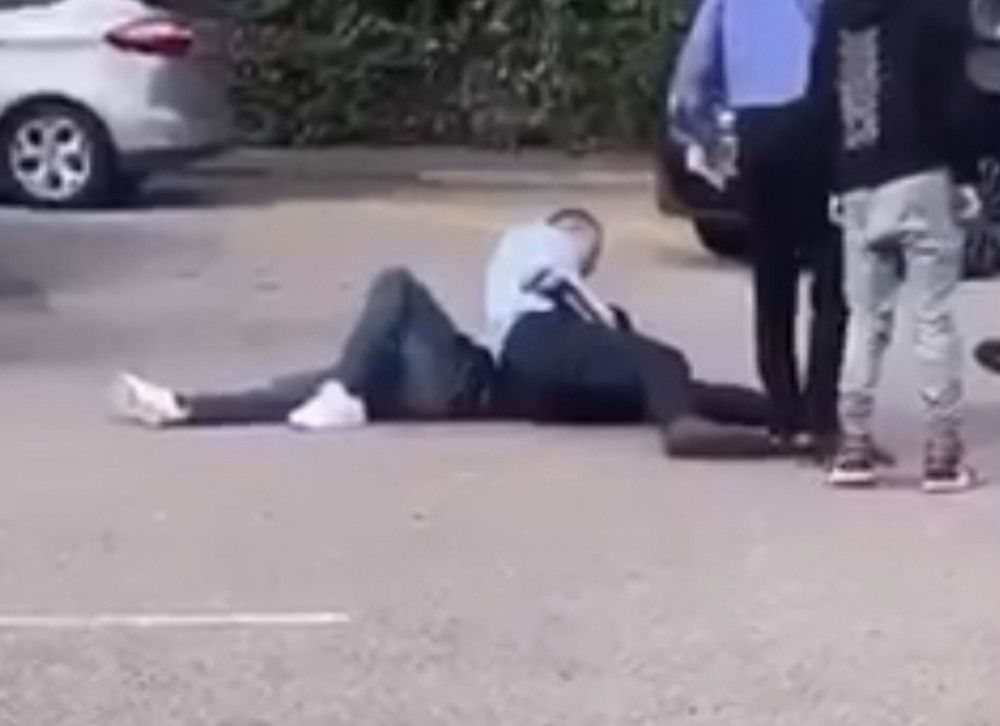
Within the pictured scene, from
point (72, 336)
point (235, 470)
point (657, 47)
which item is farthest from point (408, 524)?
point (657, 47)

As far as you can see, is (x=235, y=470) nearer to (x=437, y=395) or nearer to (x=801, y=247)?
(x=437, y=395)

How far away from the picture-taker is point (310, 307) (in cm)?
1574

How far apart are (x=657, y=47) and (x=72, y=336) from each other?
9131 millimetres

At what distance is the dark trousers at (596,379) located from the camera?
11.7 meters

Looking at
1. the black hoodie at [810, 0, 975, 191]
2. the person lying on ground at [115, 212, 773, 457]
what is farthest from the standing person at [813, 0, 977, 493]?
the person lying on ground at [115, 212, 773, 457]

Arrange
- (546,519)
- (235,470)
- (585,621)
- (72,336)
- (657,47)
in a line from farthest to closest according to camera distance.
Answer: (657,47) → (72,336) → (235,470) → (546,519) → (585,621)

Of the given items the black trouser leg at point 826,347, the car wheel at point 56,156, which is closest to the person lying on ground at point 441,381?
the black trouser leg at point 826,347

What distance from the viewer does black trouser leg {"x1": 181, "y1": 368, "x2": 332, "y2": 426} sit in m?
12.2

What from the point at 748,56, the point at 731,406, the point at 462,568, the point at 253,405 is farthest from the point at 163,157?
the point at 462,568

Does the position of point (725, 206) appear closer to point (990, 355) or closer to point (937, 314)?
point (990, 355)

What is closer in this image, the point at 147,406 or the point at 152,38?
the point at 147,406

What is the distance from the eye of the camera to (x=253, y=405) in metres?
12.2

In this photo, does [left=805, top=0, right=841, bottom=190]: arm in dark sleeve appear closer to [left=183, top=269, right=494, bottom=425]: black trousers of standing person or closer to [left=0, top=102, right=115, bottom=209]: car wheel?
[left=183, top=269, right=494, bottom=425]: black trousers of standing person

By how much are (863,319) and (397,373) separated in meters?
1.91
